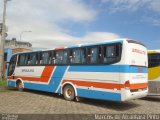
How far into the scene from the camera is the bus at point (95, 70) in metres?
11.3

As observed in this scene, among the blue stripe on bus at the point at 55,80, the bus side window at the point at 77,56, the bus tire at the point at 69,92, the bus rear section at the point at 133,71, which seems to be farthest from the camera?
the blue stripe on bus at the point at 55,80

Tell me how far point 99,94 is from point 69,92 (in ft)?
8.17

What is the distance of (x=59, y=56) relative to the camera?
14.9m

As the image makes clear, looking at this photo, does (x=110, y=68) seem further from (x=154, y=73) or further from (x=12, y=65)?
(x=12, y=65)

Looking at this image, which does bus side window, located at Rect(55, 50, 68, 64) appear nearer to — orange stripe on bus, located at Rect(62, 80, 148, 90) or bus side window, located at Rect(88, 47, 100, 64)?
orange stripe on bus, located at Rect(62, 80, 148, 90)

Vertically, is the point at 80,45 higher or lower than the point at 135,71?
higher

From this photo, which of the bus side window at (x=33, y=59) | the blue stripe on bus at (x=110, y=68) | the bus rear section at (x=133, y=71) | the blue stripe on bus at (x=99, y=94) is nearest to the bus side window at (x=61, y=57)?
the blue stripe on bus at (x=110, y=68)

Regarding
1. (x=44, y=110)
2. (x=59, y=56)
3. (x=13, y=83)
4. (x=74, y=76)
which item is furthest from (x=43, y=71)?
(x=44, y=110)

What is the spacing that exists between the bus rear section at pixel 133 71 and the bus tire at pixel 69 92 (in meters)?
3.57

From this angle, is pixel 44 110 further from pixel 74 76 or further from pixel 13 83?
pixel 13 83

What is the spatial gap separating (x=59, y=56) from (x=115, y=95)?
485 cm

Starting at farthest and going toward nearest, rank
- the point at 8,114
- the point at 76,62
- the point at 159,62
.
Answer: the point at 159,62, the point at 76,62, the point at 8,114

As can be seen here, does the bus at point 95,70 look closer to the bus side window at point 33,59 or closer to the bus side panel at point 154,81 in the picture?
the bus side window at point 33,59

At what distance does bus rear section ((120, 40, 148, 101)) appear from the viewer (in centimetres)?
1105
